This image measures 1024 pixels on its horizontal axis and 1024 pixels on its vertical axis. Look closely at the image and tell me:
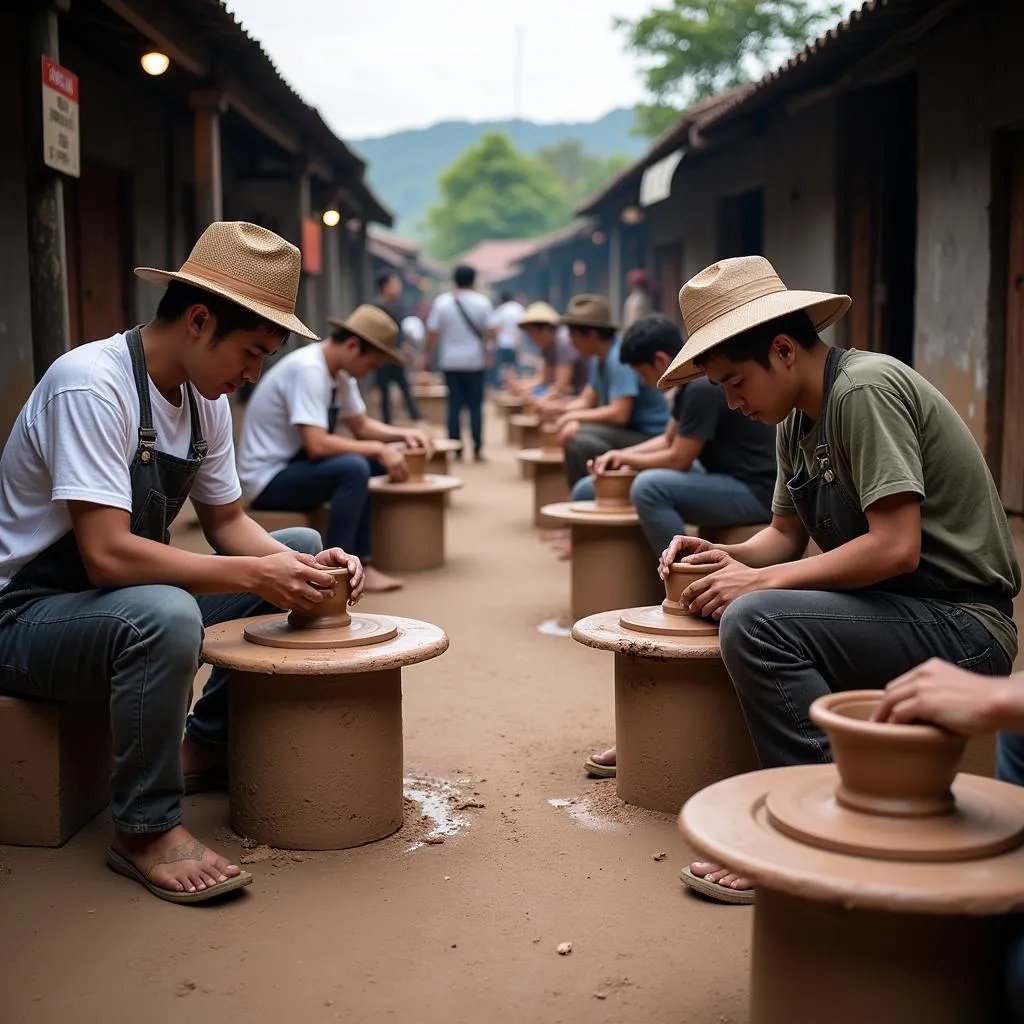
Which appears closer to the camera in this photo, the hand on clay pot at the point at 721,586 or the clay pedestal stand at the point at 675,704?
the hand on clay pot at the point at 721,586

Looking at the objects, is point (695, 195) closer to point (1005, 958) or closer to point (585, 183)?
point (1005, 958)

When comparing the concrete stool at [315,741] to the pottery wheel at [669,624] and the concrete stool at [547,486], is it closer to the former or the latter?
the pottery wheel at [669,624]

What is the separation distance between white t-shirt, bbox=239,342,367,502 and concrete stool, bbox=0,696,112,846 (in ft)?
11.5

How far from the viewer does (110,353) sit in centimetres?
350

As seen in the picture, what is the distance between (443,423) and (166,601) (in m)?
16.7

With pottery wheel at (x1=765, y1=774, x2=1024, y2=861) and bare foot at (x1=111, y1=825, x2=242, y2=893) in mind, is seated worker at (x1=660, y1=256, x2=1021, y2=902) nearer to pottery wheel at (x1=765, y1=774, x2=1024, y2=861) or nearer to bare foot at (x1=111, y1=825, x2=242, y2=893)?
pottery wheel at (x1=765, y1=774, x2=1024, y2=861)

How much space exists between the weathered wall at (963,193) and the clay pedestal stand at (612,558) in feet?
8.85

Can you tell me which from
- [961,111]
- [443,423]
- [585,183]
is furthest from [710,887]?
[585,183]

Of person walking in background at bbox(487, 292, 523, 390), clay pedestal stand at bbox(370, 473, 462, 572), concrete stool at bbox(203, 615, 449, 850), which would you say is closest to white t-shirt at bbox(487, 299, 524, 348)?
person walking in background at bbox(487, 292, 523, 390)

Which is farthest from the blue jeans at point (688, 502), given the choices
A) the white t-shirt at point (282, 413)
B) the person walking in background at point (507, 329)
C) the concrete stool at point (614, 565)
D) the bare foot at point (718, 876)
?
the person walking in background at point (507, 329)

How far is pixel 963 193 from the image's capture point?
826cm

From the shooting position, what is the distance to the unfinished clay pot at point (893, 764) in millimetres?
2256

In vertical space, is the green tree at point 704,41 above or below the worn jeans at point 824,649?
above

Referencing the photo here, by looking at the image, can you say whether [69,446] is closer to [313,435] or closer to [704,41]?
[313,435]
